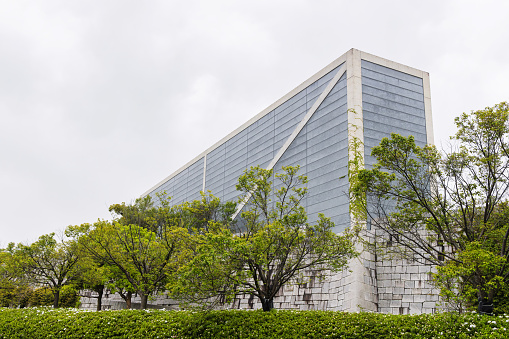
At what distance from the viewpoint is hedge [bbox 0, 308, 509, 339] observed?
10.7m

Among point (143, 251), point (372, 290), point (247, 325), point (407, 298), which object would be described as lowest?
point (247, 325)

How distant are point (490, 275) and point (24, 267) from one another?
85.5ft

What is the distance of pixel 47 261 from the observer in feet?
90.2

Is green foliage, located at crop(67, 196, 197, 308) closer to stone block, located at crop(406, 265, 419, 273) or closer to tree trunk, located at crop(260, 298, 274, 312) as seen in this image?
tree trunk, located at crop(260, 298, 274, 312)

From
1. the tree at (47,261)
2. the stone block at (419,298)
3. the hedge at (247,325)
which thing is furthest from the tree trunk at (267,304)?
the tree at (47,261)

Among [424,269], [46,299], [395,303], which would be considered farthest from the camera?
Result: [46,299]

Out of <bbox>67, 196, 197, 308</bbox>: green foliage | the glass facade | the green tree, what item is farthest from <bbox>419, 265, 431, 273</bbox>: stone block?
the green tree

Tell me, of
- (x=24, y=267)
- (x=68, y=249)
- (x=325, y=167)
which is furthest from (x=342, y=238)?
(x=24, y=267)

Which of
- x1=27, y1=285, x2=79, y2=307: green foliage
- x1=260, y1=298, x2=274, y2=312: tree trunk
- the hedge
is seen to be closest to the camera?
the hedge

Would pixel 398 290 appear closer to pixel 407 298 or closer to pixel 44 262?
pixel 407 298

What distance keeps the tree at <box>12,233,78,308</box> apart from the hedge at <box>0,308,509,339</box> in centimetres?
771

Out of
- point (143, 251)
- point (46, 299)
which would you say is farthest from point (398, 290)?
point (46, 299)

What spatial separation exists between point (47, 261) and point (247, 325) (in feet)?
62.3

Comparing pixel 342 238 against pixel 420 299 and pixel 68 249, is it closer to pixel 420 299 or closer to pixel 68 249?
pixel 420 299
